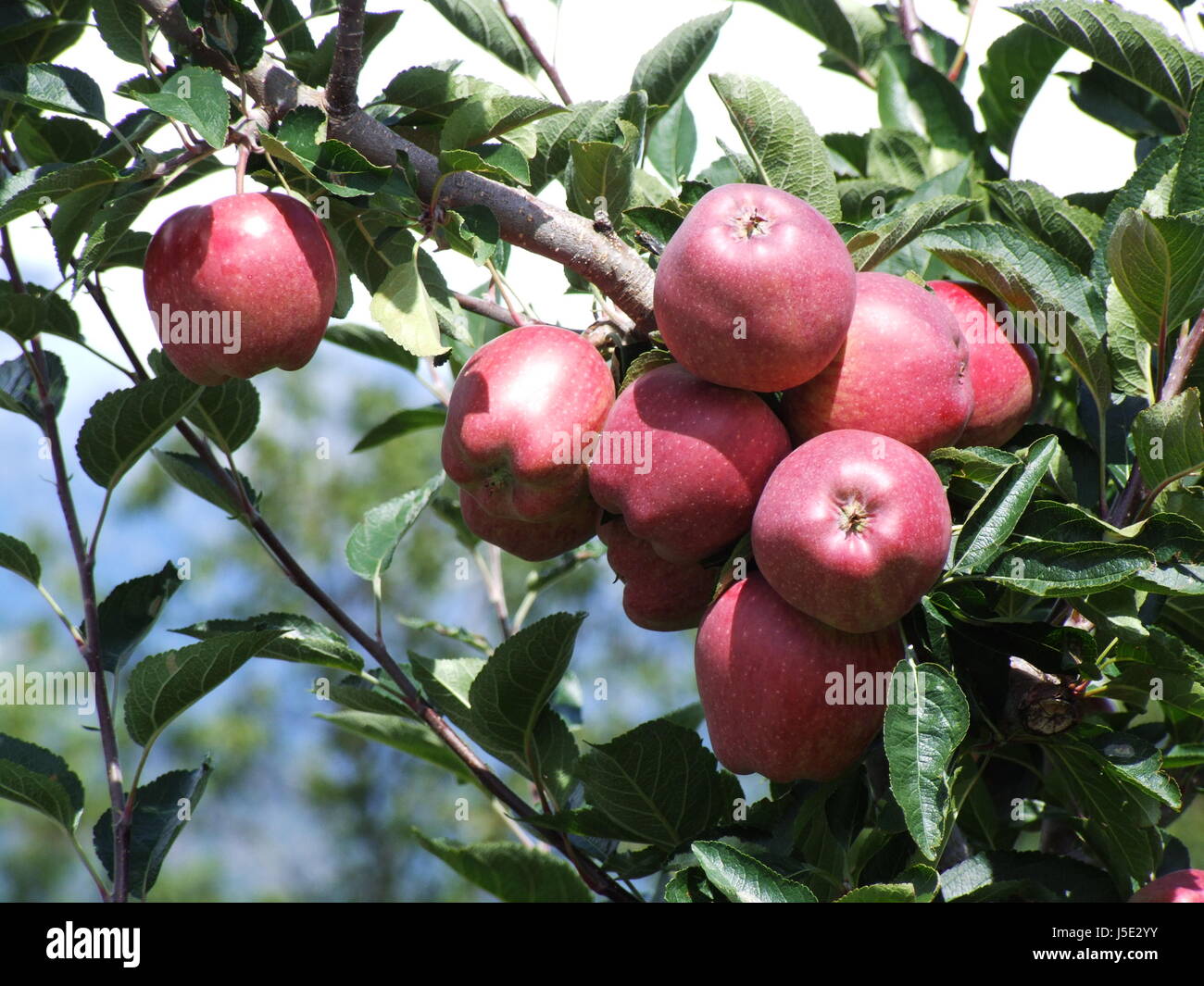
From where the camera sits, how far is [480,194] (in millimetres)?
1087

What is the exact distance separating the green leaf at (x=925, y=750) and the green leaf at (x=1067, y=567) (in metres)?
0.11

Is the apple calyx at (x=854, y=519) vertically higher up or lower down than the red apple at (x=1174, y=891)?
higher up

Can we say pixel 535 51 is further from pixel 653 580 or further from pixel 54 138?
pixel 653 580

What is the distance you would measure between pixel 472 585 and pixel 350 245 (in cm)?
917

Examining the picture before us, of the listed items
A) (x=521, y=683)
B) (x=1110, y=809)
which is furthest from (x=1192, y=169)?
(x=521, y=683)

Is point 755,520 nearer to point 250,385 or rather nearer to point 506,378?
point 506,378

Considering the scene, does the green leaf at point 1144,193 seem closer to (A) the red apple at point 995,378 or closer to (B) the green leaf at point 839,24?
(A) the red apple at point 995,378

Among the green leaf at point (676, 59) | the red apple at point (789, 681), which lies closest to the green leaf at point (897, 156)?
the green leaf at point (676, 59)

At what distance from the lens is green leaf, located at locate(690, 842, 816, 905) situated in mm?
923

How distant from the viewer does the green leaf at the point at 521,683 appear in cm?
116

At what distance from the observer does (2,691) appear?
1.24 m

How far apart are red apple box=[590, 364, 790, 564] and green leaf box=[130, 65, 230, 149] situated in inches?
16.8

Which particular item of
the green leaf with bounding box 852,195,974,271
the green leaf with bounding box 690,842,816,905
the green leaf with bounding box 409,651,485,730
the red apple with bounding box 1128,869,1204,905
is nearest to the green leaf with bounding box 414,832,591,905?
the green leaf with bounding box 690,842,816,905
